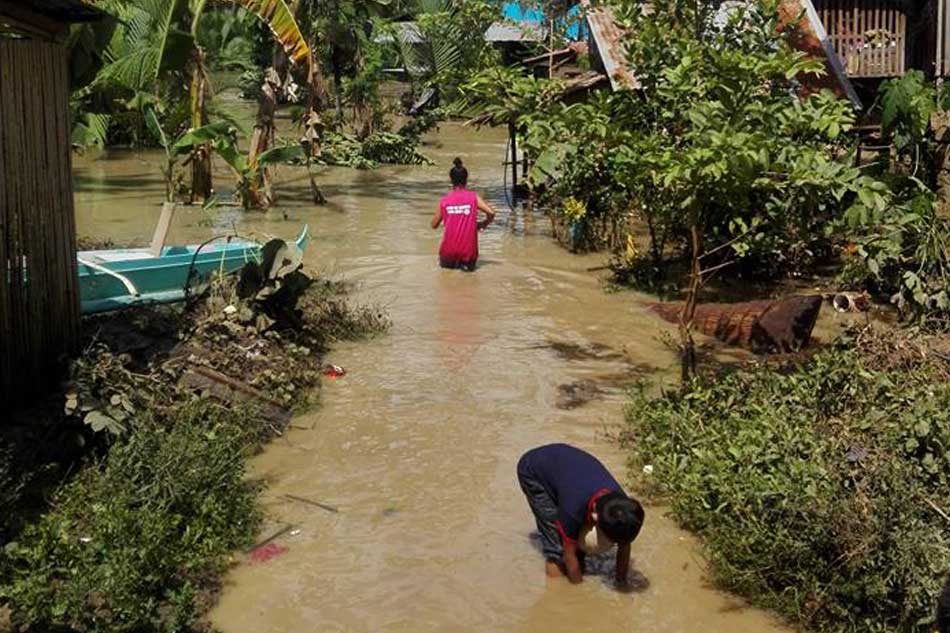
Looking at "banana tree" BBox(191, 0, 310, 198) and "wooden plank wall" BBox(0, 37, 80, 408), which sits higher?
"banana tree" BBox(191, 0, 310, 198)

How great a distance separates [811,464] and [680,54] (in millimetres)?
3489

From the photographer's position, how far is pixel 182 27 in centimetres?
1541

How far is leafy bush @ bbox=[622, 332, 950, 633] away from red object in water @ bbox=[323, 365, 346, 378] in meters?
2.50

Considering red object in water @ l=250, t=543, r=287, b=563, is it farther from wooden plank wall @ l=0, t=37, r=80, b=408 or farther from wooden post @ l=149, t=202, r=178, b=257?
wooden post @ l=149, t=202, r=178, b=257

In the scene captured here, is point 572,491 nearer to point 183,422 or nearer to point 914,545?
point 914,545

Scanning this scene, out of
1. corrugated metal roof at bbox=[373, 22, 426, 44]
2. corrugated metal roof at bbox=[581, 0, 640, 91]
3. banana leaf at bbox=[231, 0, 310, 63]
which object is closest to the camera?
banana leaf at bbox=[231, 0, 310, 63]

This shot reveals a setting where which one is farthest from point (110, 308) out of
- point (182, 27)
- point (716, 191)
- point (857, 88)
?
point (857, 88)

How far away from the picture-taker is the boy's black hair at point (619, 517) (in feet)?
15.5

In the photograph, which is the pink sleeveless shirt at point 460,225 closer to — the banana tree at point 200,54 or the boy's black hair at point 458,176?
the boy's black hair at point 458,176

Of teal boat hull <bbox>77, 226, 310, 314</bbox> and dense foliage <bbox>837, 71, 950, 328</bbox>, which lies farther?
teal boat hull <bbox>77, 226, 310, 314</bbox>

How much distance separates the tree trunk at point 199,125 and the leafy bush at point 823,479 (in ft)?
35.5

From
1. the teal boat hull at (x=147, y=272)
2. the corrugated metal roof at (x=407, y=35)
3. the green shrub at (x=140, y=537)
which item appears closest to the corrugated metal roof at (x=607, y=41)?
the teal boat hull at (x=147, y=272)

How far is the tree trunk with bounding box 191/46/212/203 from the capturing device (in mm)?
16000

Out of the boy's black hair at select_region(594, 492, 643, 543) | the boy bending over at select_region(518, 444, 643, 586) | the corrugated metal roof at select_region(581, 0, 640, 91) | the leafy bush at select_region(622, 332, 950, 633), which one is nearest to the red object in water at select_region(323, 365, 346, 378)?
the leafy bush at select_region(622, 332, 950, 633)
